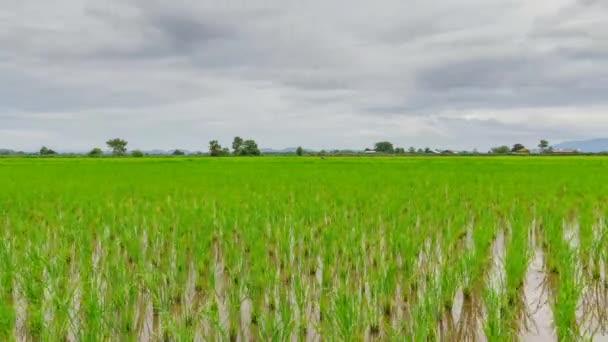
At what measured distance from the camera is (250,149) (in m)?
53.3

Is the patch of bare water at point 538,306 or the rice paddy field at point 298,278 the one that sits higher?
the rice paddy field at point 298,278

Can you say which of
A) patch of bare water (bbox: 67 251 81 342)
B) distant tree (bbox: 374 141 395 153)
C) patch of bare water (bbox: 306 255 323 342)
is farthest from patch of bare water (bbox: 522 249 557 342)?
distant tree (bbox: 374 141 395 153)

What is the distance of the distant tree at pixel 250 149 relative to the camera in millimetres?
51591

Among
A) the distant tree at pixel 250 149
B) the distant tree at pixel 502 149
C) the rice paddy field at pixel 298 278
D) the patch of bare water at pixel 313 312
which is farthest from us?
the distant tree at pixel 502 149

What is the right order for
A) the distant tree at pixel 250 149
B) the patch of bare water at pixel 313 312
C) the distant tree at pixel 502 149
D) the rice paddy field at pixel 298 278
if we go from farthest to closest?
the distant tree at pixel 502 149, the distant tree at pixel 250 149, the patch of bare water at pixel 313 312, the rice paddy field at pixel 298 278

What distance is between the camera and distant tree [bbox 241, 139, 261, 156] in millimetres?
51591

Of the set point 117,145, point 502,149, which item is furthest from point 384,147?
point 117,145

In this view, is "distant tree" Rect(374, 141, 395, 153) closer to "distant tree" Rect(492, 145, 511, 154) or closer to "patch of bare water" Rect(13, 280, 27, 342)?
"distant tree" Rect(492, 145, 511, 154)

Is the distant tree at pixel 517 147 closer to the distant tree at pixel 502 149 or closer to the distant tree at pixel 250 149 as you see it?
the distant tree at pixel 502 149

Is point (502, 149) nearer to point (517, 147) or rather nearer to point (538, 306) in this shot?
point (517, 147)

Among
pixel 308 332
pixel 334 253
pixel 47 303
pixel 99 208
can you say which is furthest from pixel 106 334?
pixel 99 208

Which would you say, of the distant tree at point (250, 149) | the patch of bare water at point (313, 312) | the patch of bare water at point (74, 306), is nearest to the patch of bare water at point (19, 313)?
the patch of bare water at point (74, 306)

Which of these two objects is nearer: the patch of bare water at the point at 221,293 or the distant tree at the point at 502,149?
the patch of bare water at the point at 221,293

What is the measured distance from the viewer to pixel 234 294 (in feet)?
7.50
